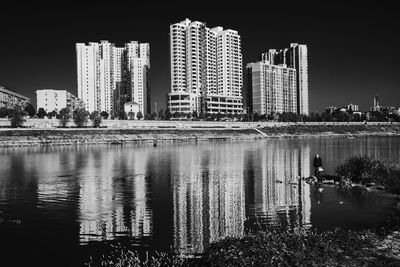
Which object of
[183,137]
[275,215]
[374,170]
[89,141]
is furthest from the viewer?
[183,137]

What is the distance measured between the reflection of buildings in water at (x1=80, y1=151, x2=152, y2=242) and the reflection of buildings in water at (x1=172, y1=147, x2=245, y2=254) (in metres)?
2.11

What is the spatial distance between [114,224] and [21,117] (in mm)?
131851

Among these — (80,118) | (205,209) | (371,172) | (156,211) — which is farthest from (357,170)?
(80,118)

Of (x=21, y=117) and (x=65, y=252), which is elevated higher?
(x=21, y=117)

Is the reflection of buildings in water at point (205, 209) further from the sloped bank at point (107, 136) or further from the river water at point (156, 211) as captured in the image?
the sloped bank at point (107, 136)

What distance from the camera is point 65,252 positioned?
693 inches

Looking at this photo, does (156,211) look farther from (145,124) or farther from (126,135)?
(145,124)

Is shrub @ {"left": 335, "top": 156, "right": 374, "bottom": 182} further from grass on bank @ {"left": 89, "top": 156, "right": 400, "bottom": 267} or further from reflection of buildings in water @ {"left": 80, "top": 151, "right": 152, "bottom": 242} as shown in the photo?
grass on bank @ {"left": 89, "top": 156, "right": 400, "bottom": 267}

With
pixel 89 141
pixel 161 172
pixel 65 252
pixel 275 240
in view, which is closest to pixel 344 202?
pixel 275 240

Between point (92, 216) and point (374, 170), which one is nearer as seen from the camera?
point (92, 216)

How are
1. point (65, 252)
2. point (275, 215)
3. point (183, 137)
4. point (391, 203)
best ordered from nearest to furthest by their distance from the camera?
point (65, 252), point (275, 215), point (391, 203), point (183, 137)

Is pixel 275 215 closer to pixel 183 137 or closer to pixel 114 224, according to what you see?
pixel 114 224

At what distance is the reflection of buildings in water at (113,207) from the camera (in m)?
20.7

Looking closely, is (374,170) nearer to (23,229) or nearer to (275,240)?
(275,240)
